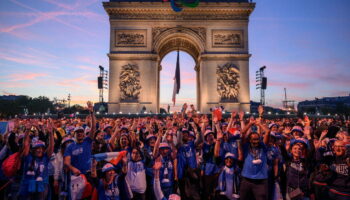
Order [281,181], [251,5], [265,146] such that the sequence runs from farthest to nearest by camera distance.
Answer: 1. [251,5]
2. [281,181]
3. [265,146]

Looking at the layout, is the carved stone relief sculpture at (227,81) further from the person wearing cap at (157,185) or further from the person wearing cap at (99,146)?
the person wearing cap at (157,185)

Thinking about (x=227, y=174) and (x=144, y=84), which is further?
(x=144, y=84)

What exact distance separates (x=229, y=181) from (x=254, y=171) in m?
0.51

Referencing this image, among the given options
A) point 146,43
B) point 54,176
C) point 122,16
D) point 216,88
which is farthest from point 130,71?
point 54,176

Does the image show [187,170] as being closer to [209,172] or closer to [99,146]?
[209,172]

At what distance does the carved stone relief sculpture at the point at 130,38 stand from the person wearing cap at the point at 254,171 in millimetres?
19130

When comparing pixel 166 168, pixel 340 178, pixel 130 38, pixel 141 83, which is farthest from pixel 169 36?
pixel 340 178

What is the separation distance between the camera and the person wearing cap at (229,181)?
395cm

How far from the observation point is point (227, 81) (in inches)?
835

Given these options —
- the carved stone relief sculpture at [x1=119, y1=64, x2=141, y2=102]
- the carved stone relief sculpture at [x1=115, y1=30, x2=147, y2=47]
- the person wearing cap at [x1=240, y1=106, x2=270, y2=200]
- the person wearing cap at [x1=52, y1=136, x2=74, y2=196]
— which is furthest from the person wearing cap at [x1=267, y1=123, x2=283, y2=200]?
A: the carved stone relief sculpture at [x1=115, y1=30, x2=147, y2=47]

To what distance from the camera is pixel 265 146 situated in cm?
394

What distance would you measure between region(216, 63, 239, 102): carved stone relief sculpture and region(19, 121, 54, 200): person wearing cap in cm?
1831

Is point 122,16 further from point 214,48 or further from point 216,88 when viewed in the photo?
point 216,88

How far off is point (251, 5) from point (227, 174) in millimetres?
20524
